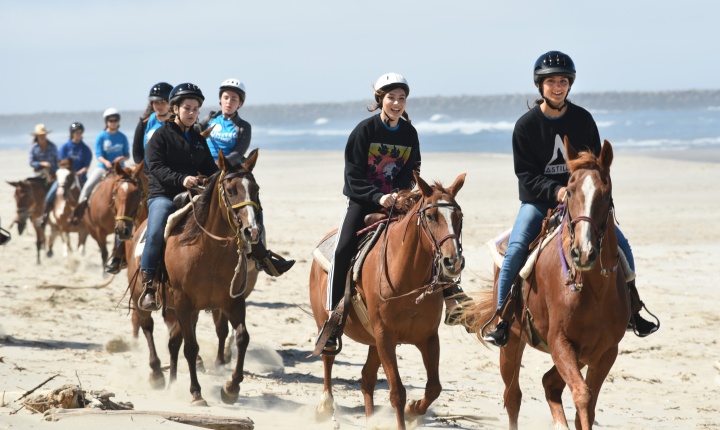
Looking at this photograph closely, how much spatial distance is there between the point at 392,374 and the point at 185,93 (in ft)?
12.2

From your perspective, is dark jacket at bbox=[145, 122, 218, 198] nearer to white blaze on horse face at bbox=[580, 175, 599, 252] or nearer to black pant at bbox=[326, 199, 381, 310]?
black pant at bbox=[326, 199, 381, 310]

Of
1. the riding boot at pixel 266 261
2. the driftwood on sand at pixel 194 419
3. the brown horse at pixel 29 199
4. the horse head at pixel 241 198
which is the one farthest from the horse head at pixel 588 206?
the brown horse at pixel 29 199

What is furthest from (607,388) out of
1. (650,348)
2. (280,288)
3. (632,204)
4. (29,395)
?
(632,204)

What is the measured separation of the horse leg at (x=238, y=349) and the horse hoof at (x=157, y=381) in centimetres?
86

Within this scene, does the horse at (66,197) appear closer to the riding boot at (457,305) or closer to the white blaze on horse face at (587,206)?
the riding boot at (457,305)

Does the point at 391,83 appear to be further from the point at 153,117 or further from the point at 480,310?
the point at 153,117

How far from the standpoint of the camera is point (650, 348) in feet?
40.0

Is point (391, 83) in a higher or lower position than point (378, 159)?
higher

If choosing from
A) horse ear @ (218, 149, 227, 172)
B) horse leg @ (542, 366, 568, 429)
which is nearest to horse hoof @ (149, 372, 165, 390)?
horse ear @ (218, 149, 227, 172)

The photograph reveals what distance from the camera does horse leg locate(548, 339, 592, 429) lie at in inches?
265

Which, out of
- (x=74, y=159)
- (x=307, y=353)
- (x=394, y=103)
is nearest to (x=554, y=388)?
(x=394, y=103)

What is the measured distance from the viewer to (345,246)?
28.9 feet

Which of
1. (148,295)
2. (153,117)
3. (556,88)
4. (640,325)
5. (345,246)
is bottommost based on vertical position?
(148,295)

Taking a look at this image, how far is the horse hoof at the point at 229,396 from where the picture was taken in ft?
31.7
